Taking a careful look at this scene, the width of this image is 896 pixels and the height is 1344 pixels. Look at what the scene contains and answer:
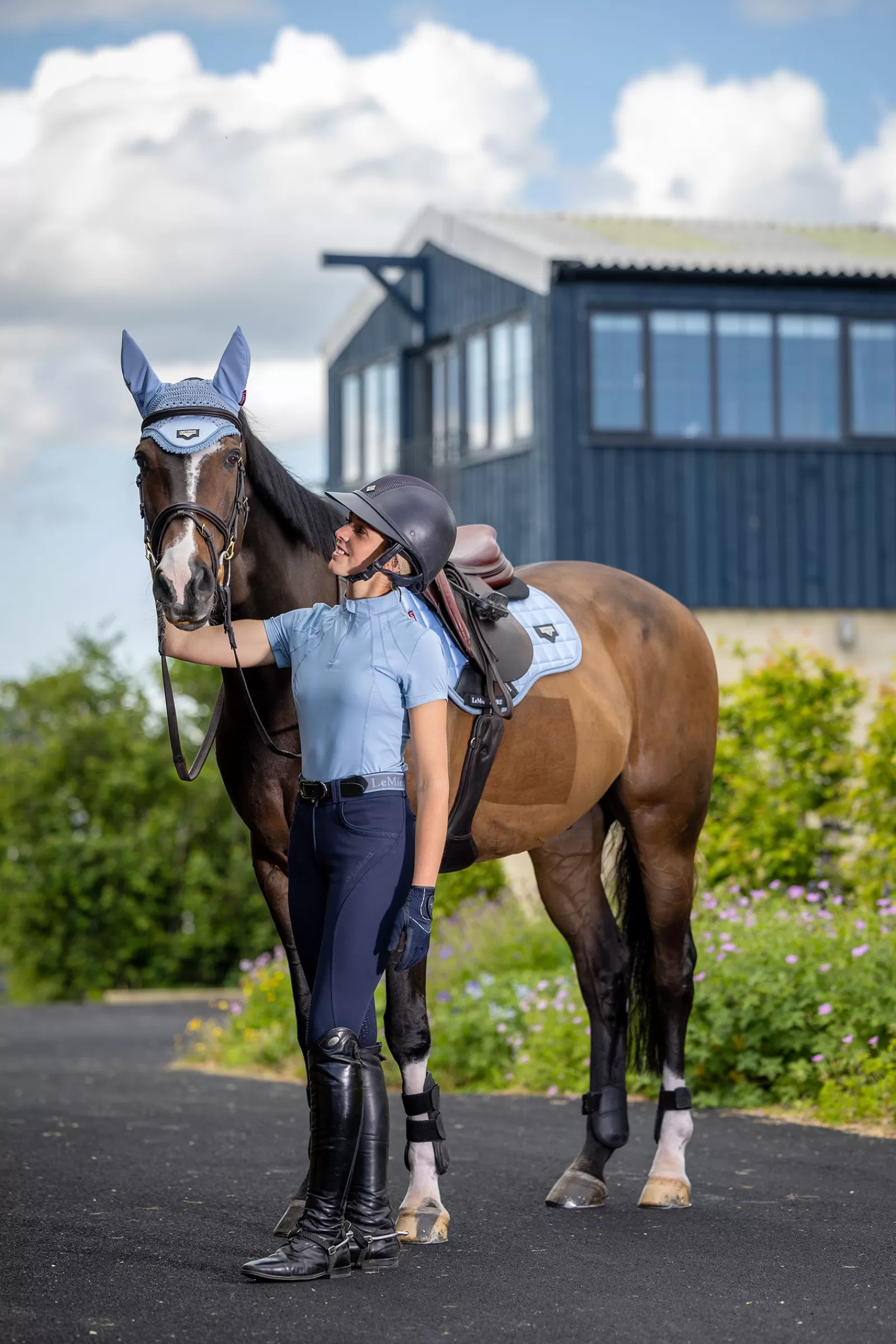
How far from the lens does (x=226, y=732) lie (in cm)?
500

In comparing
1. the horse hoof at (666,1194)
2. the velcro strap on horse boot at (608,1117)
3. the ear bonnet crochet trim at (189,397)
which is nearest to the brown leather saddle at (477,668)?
the ear bonnet crochet trim at (189,397)

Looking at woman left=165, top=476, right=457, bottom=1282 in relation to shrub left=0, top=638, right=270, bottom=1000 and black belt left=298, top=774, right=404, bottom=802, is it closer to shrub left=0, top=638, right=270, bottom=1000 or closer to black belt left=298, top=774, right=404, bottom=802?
black belt left=298, top=774, right=404, bottom=802

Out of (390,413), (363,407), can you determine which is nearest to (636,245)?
(390,413)

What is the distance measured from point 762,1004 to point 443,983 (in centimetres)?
313

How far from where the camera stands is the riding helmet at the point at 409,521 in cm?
439

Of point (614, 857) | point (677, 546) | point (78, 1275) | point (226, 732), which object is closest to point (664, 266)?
point (677, 546)

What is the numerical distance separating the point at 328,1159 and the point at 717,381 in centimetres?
1457

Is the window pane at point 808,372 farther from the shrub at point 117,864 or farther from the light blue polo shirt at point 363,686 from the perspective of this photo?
the light blue polo shirt at point 363,686

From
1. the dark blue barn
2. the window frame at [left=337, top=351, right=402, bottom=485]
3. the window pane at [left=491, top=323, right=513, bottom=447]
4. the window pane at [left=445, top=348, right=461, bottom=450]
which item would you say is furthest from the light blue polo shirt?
the window frame at [left=337, top=351, right=402, bottom=485]

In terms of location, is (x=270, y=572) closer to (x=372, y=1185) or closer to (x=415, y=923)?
(x=415, y=923)

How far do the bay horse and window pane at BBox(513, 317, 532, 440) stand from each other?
458 inches

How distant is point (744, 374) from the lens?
1778cm

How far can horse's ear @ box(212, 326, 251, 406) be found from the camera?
4.82m

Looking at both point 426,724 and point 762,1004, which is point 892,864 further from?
point 426,724
